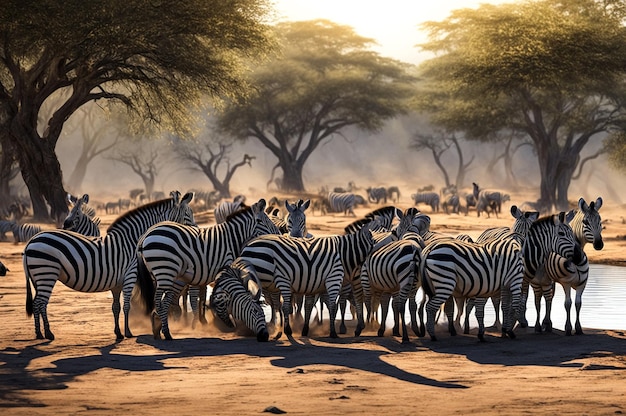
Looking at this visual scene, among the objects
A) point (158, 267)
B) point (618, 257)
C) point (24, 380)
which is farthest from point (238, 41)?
point (24, 380)

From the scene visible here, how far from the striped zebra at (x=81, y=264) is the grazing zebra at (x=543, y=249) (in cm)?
469

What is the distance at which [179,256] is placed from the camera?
10977 mm

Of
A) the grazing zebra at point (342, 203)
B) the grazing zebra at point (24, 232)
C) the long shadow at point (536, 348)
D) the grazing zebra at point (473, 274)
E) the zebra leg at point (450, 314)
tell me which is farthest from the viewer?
the grazing zebra at point (342, 203)

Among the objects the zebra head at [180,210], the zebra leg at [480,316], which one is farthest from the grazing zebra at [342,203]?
the zebra leg at [480,316]

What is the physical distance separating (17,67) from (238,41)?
21.2ft

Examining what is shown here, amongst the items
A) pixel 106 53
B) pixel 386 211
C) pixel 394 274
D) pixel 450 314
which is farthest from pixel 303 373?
pixel 106 53

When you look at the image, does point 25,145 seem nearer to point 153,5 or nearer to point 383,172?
point 153,5

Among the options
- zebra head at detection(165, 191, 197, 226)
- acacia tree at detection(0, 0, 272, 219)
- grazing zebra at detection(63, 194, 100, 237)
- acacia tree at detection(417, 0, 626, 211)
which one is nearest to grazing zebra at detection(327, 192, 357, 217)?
acacia tree at detection(417, 0, 626, 211)

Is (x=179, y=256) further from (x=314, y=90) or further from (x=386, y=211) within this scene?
(x=314, y=90)

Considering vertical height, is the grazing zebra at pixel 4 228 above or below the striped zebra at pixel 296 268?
above

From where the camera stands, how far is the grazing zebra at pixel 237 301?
1058cm

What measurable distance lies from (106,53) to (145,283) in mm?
17699

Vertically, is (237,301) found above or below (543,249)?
below

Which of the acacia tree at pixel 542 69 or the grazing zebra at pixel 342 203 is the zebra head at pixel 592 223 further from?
the grazing zebra at pixel 342 203
